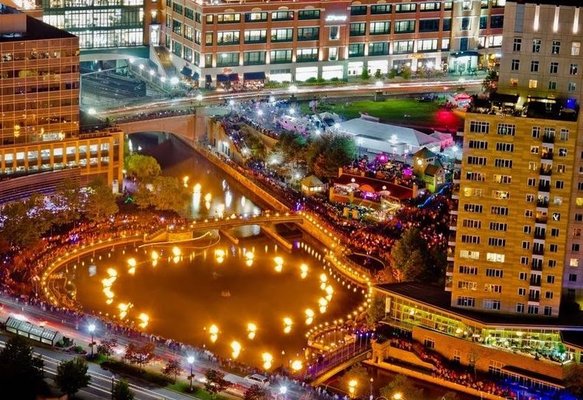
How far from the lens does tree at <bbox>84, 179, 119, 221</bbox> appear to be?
16838 cm

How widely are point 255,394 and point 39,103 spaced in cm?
5711

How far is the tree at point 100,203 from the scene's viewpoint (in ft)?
552

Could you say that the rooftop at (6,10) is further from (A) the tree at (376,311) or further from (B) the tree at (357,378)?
(B) the tree at (357,378)

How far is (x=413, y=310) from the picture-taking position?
141 metres

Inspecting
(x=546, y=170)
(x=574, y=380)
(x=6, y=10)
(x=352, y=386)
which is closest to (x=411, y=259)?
(x=352, y=386)

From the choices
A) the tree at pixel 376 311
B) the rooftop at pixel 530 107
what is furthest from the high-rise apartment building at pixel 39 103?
the rooftop at pixel 530 107

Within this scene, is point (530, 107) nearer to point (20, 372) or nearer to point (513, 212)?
point (513, 212)

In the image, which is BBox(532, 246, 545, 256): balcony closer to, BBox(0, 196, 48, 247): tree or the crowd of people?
the crowd of people

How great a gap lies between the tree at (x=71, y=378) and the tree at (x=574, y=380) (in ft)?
124

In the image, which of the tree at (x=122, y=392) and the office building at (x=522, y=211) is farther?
the office building at (x=522, y=211)

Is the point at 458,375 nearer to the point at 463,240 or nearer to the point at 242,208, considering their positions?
the point at 463,240

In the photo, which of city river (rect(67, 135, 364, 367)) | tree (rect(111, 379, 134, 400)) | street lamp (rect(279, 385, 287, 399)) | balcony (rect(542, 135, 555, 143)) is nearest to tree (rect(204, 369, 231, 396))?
street lamp (rect(279, 385, 287, 399))

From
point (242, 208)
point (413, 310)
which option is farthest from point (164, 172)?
point (413, 310)

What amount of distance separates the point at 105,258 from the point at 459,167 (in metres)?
42.6
